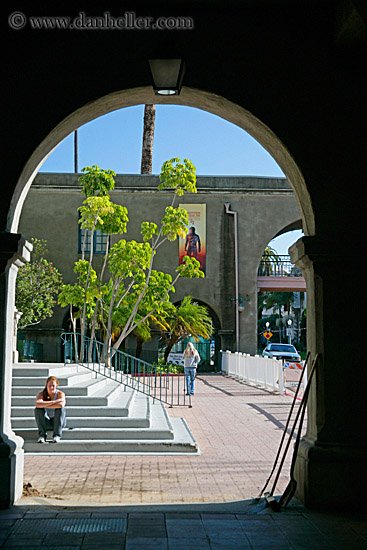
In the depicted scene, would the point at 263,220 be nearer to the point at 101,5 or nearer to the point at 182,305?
the point at 182,305

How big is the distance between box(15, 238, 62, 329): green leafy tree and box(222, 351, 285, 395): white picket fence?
7557 mm

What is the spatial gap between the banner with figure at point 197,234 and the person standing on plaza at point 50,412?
19617 mm

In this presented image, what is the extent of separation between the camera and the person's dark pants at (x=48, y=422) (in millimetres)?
9805

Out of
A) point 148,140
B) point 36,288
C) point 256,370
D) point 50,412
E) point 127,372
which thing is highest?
point 148,140

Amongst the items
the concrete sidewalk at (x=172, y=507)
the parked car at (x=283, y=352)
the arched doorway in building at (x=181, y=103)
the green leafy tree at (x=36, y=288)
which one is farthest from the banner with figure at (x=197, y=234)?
the arched doorway in building at (x=181, y=103)

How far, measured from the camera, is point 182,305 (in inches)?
1126

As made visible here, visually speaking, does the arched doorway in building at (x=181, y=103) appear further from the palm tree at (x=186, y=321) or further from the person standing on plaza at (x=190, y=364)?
the palm tree at (x=186, y=321)

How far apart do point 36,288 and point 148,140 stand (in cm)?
1000

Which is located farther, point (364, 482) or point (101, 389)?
point (101, 389)

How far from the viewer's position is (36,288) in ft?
80.4

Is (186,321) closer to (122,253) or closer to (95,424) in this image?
(122,253)

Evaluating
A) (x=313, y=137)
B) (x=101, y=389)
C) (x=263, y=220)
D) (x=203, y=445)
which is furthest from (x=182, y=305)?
(x=313, y=137)

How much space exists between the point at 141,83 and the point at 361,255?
2690mm

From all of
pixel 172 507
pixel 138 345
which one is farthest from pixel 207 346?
pixel 172 507
